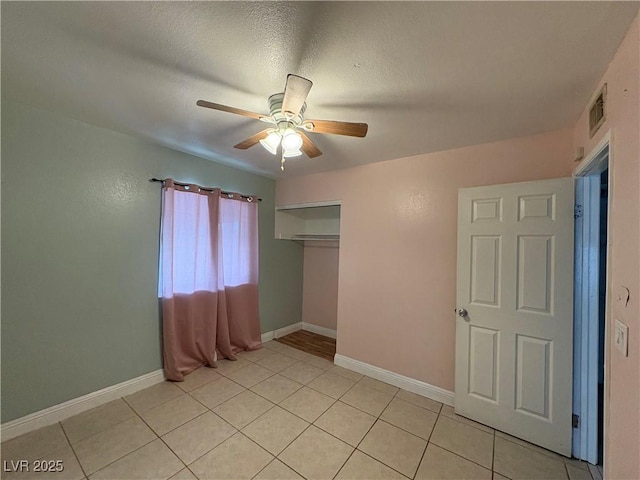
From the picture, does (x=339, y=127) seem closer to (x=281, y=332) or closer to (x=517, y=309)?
(x=517, y=309)

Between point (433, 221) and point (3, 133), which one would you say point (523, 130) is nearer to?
point (433, 221)

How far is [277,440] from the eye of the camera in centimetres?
186

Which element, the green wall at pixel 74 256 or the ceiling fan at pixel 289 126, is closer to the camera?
the ceiling fan at pixel 289 126

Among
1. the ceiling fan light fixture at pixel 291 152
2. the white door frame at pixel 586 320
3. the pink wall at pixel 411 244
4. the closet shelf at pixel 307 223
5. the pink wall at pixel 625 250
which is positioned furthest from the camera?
the closet shelf at pixel 307 223

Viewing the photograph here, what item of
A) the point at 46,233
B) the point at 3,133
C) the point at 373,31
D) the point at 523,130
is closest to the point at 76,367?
the point at 46,233

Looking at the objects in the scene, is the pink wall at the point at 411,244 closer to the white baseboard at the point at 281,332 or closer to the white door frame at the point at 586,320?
the white door frame at the point at 586,320

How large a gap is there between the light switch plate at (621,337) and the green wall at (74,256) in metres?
3.31

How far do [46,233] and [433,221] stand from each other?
3.27 m

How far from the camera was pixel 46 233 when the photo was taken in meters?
1.97

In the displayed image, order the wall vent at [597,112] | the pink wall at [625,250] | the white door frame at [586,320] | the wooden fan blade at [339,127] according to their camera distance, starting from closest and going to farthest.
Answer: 1. the pink wall at [625,250]
2. the wall vent at [597,112]
3. the wooden fan blade at [339,127]
4. the white door frame at [586,320]

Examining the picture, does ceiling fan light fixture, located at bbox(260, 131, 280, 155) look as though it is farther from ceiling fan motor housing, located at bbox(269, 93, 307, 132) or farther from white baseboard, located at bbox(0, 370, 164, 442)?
white baseboard, located at bbox(0, 370, 164, 442)

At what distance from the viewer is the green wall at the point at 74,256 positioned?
1838 millimetres

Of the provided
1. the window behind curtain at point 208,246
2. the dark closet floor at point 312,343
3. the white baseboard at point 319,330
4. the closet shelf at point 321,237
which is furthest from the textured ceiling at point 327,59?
the white baseboard at point 319,330

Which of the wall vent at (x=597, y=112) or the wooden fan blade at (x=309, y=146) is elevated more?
the wall vent at (x=597, y=112)
